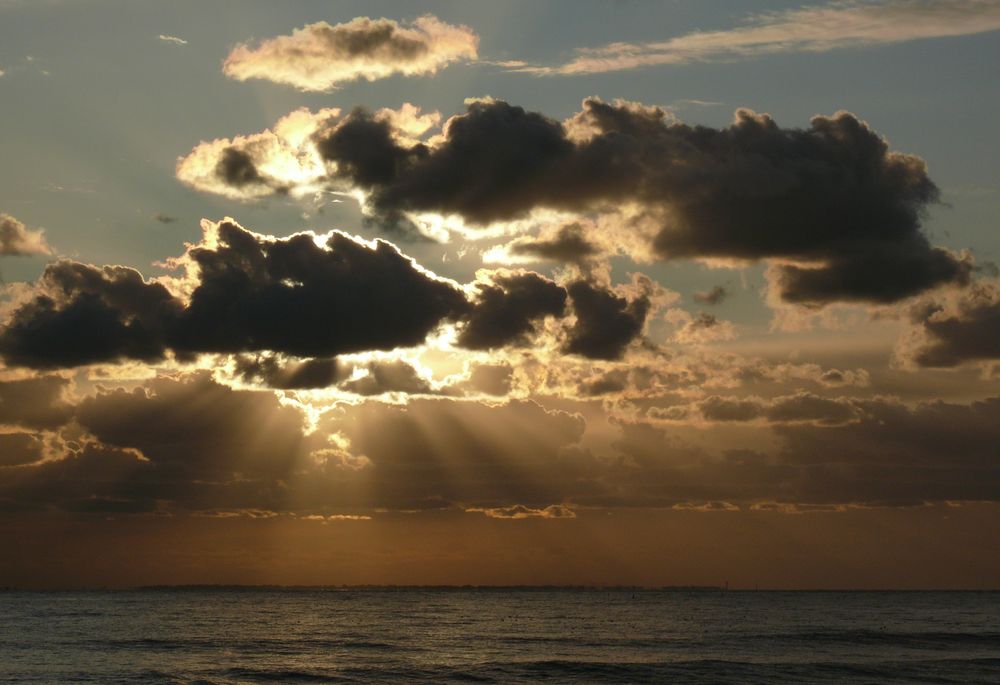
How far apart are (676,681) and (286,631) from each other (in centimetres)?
10154

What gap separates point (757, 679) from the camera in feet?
382

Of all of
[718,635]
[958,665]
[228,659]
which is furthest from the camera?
[718,635]

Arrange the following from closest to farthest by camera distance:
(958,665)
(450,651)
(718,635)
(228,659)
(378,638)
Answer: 1. (958,665)
2. (228,659)
3. (450,651)
4. (378,638)
5. (718,635)

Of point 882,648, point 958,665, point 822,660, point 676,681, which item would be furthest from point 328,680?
point 882,648

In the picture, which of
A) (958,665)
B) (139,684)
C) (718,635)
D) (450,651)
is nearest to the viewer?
(139,684)

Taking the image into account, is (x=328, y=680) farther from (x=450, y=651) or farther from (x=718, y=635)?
(x=718, y=635)

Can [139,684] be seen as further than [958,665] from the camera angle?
No

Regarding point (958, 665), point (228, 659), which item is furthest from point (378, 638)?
point (958, 665)

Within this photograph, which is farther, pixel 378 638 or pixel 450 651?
pixel 378 638

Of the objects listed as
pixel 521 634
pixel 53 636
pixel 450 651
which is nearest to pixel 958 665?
pixel 450 651

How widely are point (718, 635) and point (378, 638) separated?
194 ft

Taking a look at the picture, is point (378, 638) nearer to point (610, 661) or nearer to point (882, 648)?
point (610, 661)

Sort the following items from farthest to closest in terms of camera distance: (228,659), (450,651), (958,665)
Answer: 1. (450,651)
2. (228,659)
3. (958,665)

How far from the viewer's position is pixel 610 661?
449 ft
